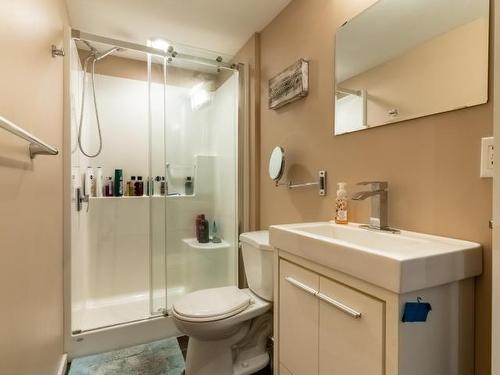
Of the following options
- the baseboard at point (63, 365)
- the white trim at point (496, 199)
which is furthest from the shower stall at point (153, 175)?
the white trim at point (496, 199)

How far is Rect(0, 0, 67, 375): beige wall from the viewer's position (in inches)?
33.7

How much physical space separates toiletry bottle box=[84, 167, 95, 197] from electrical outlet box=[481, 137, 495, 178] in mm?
2540

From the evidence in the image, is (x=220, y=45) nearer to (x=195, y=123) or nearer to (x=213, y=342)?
(x=195, y=123)

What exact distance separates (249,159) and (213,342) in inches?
52.4

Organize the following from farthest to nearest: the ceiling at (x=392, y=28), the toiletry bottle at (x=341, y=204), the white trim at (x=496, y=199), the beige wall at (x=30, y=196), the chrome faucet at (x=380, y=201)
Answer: the toiletry bottle at (x=341, y=204)
the chrome faucet at (x=380, y=201)
the ceiling at (x=392, y=28)
the beige wall at (x=30, y=196)
the white trim at (x=496, y=199)

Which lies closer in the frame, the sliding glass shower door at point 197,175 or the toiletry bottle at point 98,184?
the sliding glass shower door at point 197,175

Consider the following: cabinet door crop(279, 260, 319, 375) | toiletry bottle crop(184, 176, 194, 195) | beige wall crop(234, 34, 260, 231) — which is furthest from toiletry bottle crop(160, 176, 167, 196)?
cabinet door crop(279, 260, 319, 375)

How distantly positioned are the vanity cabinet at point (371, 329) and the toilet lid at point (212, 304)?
43 centimetres

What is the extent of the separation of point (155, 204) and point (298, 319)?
1608 mm

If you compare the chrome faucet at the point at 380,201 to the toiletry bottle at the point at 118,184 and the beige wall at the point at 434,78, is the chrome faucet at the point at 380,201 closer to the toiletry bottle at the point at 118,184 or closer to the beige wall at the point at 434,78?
the beige wall at the point at 434,78

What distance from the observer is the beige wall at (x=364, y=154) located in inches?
36.3

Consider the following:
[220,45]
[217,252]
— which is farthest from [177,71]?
[217,252]

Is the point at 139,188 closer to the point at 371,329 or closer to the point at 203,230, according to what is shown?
the point at 203,230

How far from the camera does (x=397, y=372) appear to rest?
0.76m
